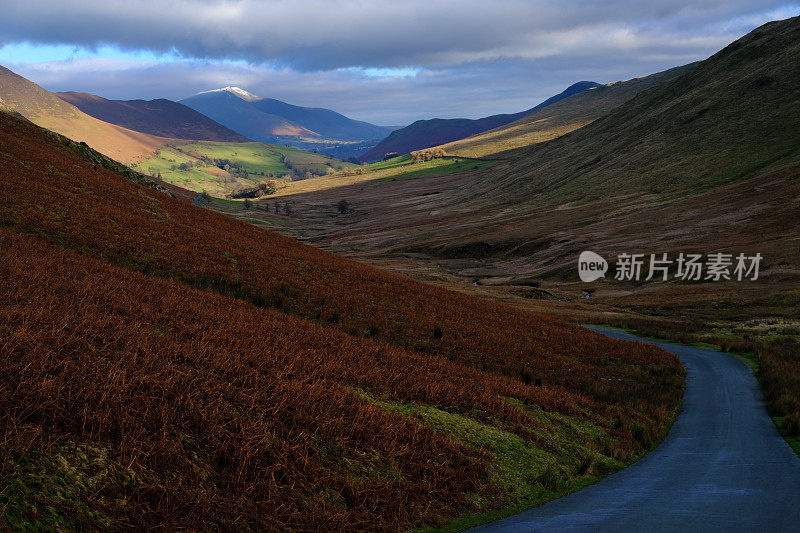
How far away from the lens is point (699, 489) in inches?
450

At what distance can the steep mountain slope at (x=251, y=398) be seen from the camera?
650 cm

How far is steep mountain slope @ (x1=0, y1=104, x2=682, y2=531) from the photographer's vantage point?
650 cm

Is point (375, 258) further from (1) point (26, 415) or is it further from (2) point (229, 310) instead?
(1) point (26, 415)

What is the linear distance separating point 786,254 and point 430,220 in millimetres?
111128

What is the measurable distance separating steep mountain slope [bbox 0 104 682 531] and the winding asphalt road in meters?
0.72

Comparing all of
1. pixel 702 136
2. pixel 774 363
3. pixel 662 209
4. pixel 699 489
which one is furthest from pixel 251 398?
pixel 702 136

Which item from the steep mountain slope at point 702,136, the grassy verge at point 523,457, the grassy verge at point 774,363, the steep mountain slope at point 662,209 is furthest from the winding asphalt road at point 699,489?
the steep mountain slope at point 702,136

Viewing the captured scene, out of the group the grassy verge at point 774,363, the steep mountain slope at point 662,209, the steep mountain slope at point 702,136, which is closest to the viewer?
the grassy verge at point 774,363

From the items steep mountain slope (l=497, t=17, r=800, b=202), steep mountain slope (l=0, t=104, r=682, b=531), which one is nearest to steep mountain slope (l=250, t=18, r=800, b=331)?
steep mountain slope (l=497, t=17, r=800, b=202)

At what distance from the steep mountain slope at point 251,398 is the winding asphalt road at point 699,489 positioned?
28.2 inches

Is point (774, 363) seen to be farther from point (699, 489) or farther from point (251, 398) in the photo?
point (251, 398)

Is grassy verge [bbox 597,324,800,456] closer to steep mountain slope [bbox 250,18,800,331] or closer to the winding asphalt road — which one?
the winding asphalt road

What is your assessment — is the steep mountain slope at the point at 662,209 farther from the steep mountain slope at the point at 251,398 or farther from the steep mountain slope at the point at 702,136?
the steep mountain slope at the point at 251,398

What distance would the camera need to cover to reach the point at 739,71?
543ft
